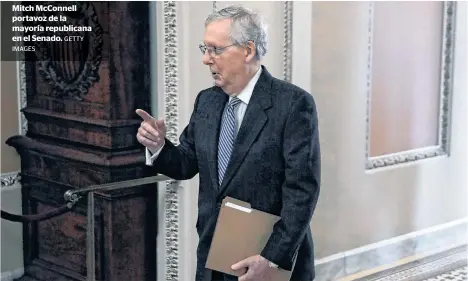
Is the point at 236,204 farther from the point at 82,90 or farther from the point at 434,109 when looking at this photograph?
the point at 434,109

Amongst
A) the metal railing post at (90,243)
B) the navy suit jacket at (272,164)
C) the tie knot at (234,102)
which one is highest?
the tie knot at (234,102)

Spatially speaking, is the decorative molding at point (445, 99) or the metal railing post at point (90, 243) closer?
the metal railing post at point (90, 243)

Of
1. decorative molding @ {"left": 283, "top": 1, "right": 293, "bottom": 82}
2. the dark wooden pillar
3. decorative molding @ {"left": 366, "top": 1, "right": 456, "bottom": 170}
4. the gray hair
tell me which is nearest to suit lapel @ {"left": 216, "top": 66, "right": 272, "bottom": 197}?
the gray hair

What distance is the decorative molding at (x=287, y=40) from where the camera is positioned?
2.99 meters

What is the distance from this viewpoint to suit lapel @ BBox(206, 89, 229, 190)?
188 centimetres

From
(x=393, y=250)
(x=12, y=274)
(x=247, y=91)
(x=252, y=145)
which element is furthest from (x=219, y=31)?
(x=393, y=250)

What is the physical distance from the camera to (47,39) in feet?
9.51

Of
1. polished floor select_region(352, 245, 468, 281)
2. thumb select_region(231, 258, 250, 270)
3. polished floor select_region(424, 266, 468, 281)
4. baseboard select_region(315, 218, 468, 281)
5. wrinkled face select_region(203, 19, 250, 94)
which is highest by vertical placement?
wrinkled face select_region(203, 19, 250, 94)

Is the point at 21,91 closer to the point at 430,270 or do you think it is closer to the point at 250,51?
the point at 250,51

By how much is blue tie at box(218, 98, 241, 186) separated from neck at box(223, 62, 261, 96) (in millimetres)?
29

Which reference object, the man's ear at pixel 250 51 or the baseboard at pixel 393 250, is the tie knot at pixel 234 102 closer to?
the man's ear at pixel 250 51

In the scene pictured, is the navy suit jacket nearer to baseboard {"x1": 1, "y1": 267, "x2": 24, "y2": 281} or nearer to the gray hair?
the gray hair

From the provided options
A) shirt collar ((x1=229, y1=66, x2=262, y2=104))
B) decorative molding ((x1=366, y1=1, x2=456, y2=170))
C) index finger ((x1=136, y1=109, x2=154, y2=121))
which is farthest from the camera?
decorative molding ((x1=366, y1=1, x2=456, y2=170))

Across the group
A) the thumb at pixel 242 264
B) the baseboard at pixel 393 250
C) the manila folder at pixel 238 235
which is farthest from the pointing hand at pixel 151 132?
the baseboard at pixel 393 250
